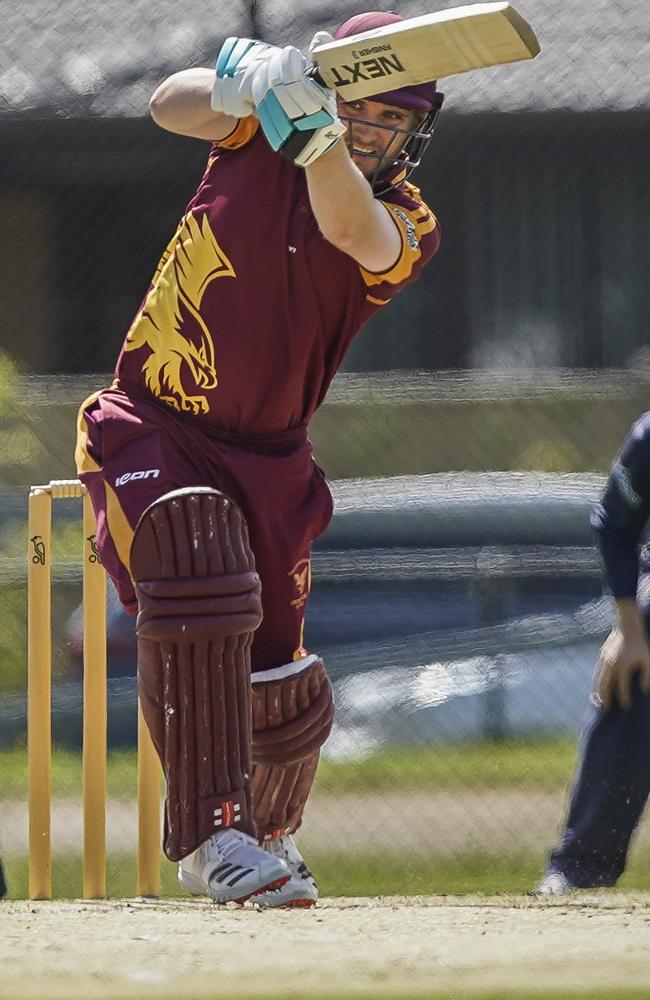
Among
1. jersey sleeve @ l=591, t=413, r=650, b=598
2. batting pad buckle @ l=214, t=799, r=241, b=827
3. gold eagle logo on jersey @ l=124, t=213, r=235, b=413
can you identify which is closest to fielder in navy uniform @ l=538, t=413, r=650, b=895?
jersey sleeve @ l=591, t=413, r=650, b=598

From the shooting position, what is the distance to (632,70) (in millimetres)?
7168

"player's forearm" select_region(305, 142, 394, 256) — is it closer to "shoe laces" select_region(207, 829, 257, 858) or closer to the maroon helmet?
the maroon helmet

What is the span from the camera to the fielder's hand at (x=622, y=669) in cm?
452

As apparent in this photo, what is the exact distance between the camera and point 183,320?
12.1ft

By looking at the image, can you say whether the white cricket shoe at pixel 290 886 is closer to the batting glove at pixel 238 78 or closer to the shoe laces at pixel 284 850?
the shoe laces at pixel 284 850

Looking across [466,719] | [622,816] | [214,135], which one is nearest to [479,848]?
[466,719]

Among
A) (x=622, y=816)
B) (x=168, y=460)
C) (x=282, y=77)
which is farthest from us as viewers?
(x=622, y=816)

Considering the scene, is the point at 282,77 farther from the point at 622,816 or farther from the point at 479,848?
the point at 479,848

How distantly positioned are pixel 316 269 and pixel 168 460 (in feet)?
1.56

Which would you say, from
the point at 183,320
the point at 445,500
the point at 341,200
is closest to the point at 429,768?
the point at 445,500

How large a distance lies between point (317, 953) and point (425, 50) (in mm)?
1518

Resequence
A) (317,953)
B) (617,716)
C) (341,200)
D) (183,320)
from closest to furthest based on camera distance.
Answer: (317,953), (341,200), (183,320), (617,716)

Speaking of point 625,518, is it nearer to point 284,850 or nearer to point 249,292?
point 284,850

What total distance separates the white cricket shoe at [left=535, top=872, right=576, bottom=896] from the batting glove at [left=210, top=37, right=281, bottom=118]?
2.19 meters
